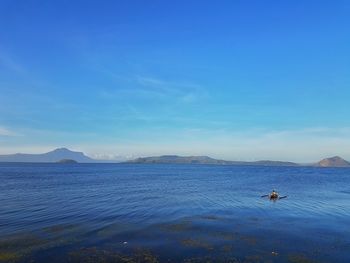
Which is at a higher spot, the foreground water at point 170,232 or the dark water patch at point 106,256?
the foreground water at point 170,232

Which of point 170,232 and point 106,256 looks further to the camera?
point 170,232

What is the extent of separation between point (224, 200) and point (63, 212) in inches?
1154

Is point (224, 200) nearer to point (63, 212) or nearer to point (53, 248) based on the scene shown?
point (63, 212)

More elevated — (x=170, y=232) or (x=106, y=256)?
(x=170, y=232)

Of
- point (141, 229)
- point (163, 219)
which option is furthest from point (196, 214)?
point (141, 229)

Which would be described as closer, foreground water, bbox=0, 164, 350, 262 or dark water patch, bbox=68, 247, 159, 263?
dark water patch, bbox=68, 247, 159, 263

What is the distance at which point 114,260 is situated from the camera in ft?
83.7

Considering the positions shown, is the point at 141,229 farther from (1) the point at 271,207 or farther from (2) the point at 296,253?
(1) the point at 271,207

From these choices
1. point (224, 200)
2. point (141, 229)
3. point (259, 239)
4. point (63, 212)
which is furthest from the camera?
point (224, 200)

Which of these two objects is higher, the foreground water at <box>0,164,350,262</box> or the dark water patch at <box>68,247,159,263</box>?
the foreground water at <box>0,164,350,262</box>

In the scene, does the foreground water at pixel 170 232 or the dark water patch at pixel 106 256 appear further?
the foreground water at pixel 170 232

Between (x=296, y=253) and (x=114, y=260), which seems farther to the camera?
(x=296, y=253)

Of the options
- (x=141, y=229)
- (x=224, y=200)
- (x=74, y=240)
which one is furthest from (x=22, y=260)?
(x=224, y=200)

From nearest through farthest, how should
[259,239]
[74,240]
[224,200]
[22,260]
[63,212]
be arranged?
1. [22,260]
2. [74,240]
3. [259,239]
4. [63,212]
5. [224,200]
